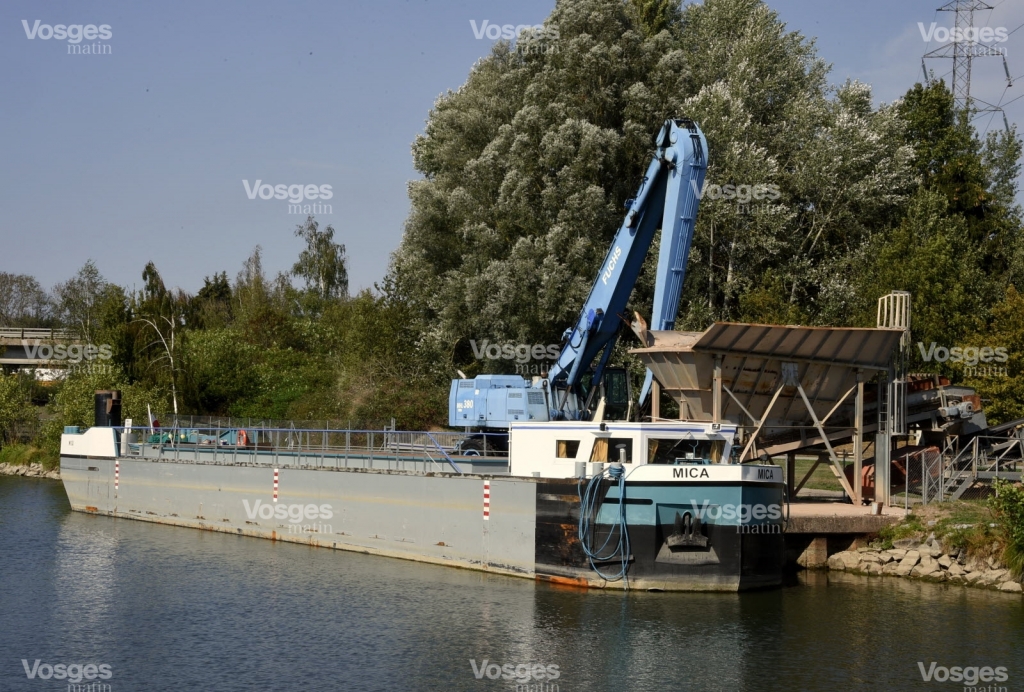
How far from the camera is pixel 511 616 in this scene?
25844mm

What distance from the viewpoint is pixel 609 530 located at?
28.2 metres

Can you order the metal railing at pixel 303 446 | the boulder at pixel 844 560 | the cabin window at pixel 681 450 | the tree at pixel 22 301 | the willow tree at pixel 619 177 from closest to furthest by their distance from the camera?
the cabin window at pixel 681 450 → the boulder at pixel 844 560 → the metal railing at pixel 303 446 → the willow tree at pixel 619 177 → the tree at pixel 22 301

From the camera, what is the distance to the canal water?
845 inches

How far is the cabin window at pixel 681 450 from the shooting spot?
1136 inches

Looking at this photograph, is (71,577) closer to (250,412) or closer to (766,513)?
(766,513)

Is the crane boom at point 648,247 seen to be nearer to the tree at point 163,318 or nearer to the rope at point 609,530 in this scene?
the rope at point 609,530

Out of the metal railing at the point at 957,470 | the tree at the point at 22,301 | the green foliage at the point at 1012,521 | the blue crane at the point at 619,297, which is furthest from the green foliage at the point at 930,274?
the tree at the point at 22,301

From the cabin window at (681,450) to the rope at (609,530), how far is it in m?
1.25

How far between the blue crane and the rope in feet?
27.1

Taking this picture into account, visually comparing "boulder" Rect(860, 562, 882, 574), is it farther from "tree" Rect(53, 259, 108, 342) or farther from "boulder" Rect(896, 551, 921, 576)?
"tree" Rect(53, 259, 108, 342)

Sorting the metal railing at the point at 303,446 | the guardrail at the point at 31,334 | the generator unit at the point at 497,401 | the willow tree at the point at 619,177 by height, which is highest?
the willow tree at the point at 619,177

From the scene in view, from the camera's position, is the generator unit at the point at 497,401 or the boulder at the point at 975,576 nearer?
the boulder at the point at 975,576

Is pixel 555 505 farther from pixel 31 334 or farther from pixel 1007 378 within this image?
pixel 31 334

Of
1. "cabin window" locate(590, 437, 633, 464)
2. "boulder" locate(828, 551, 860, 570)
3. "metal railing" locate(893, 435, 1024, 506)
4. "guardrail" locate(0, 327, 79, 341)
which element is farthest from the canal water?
"guardrail" locate(0, 327, 79, 341)
